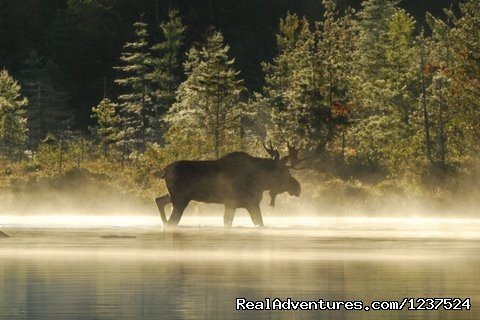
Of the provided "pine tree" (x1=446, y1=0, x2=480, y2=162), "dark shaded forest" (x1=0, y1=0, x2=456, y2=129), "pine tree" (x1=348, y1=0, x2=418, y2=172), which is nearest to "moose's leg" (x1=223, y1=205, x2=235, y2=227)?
"pine tree" (x1=446, y1=0, x2=480, y2=162)

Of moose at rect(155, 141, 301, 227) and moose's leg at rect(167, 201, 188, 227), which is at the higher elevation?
moose at rect(155, 141, 301, 227)

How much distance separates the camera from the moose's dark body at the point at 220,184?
44.9 metres

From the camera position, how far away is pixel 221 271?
2477 centimetres

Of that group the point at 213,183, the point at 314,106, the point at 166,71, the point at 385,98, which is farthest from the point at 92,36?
the point at 213,183

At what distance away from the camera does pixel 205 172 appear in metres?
45.2

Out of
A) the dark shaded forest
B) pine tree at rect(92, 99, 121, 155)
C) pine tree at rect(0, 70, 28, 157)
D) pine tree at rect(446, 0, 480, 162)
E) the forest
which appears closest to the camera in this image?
the forest

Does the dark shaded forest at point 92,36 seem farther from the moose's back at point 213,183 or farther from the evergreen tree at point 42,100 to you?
the moose's back at point 213,183

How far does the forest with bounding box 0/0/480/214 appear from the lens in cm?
6869

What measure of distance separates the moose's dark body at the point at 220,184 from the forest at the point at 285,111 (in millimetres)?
1699

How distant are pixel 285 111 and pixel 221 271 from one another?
61936 mm

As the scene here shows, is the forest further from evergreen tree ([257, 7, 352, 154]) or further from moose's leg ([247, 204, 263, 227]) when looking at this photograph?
moose's leg ([247, 204, 263, 227])

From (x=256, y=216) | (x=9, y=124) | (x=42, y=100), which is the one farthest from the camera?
(x=42, y=100)

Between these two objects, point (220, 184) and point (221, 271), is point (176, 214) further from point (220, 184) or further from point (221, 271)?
point (221, 271)

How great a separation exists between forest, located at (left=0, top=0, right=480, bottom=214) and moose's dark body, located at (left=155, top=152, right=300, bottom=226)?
1699 millimetres
